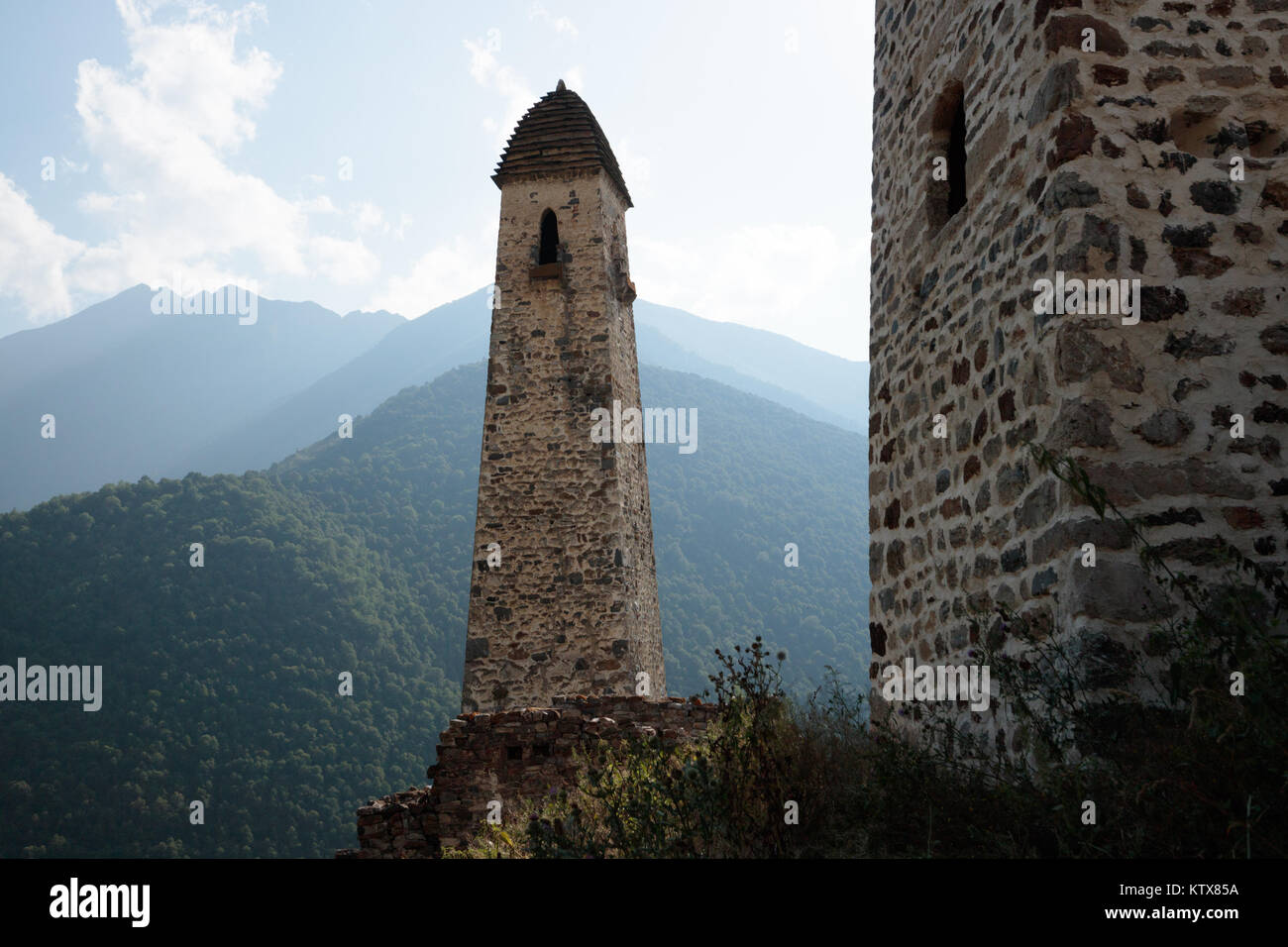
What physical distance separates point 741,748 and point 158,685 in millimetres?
38690

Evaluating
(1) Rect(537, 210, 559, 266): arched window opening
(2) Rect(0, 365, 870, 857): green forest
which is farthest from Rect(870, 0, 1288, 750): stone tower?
(2) Rect(0, 365, 870, 857): green forest

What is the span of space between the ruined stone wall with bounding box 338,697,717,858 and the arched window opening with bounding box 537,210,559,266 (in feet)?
26.4

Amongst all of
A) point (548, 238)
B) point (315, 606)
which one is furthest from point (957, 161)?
point (315, 606)

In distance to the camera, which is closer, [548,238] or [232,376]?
[548,238]

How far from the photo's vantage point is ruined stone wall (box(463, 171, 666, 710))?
12.7 meters

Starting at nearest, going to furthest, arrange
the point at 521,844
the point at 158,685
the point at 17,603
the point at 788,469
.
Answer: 1. the point at 521,844
2. the point at 158,685
3. the point at 17,603
4. the point at 788,469

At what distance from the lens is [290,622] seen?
42.0 meters

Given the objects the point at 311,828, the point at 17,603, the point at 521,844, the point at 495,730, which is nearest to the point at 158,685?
the point at 17,603

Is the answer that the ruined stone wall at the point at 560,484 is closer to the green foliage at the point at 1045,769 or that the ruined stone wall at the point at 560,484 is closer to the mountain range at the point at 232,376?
the green foliage at the point at 1045,769

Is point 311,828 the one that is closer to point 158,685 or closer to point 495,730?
point 158,685

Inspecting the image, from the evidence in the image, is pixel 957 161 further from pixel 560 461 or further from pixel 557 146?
pixel 557 146

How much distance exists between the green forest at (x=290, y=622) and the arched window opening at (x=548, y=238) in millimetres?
11923

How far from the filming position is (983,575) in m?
4.16

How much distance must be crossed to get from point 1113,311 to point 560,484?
10251 mm
